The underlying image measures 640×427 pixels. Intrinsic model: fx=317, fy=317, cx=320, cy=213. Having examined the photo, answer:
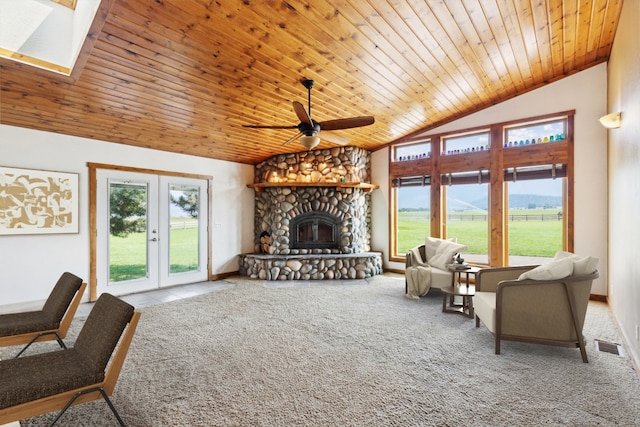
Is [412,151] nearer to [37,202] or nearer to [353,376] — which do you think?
[353,376]

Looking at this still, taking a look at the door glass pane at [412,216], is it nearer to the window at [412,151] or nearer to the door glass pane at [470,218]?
the door glass pane at [470,218]

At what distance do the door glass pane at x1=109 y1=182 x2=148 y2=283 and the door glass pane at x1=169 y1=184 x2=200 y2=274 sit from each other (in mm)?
478

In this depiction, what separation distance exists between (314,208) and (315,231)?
507 millimetres

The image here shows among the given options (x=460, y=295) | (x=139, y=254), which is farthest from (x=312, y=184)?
(x=460, y=295)

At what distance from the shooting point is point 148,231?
17.8 ft

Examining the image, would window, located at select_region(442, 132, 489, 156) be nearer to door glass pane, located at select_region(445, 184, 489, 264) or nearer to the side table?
door glass pane, located at select_region(445, 184, 489, 264)

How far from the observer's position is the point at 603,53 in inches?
183

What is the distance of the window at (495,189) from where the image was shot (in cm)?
534

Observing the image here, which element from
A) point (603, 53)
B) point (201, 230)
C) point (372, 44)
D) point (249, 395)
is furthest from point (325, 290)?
point (603, 53)

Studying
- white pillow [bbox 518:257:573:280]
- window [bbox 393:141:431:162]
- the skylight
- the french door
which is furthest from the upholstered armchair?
the skylight

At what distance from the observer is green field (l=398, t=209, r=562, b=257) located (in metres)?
5.43

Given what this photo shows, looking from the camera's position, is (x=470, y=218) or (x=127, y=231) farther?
(x=470, y=218)

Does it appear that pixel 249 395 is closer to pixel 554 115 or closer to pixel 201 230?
pixel 201 230

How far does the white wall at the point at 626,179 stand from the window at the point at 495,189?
3.31 feet
